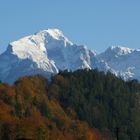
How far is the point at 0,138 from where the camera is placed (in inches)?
7776

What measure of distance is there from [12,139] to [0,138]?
4.79 metres

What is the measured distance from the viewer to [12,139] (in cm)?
19388

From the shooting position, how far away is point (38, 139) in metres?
199

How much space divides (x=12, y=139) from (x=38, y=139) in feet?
25.0

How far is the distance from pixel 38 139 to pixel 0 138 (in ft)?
30.0
